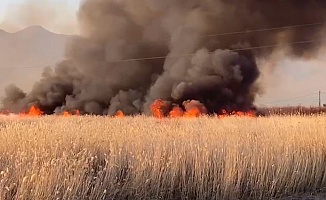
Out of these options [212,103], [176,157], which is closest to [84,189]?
[176,157]

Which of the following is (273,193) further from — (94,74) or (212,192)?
(94,74)

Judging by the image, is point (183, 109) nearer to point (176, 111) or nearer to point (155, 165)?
point (176, 111)

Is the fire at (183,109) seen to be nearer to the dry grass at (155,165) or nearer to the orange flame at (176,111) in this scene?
the orange flame at (176,111)

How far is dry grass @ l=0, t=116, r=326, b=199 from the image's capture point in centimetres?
517

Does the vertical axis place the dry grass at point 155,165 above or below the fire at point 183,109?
below

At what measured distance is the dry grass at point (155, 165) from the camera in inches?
204

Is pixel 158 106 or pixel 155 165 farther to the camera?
pixel 158 106

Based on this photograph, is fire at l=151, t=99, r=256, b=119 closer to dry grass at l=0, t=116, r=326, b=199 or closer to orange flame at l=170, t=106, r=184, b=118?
orange flame at l=170, t=106, r=184, b=118

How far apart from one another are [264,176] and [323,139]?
2.41m

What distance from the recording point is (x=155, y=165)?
6184 millimetres

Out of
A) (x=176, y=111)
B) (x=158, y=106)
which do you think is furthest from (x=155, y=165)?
(x=158, y=106)

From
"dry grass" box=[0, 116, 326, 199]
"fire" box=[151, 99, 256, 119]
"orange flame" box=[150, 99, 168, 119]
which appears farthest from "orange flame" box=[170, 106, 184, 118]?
"dry grass" box=[0, 116, 326, 199]

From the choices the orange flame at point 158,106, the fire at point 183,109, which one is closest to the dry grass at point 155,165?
the fire at point 183,109

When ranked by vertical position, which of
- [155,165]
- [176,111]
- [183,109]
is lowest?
[155,165]
